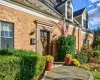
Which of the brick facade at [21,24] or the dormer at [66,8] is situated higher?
the dormer at [66,8]

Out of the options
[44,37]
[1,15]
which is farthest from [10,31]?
[44,37]

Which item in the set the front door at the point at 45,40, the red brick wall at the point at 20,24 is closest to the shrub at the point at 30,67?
the red brick wall at the point at 20,24

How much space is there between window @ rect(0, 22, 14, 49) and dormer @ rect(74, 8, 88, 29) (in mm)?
13388

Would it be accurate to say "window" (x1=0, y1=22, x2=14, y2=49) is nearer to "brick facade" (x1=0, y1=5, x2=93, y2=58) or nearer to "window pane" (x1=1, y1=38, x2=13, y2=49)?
"window pane" (x1=1, y1=38, x2=13, y2=49)

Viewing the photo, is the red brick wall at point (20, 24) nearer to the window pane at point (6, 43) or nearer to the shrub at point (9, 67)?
the window pane at point (6, 43)

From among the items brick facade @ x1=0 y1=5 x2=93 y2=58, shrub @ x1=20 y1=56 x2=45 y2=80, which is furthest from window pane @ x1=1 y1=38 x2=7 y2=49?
shrub @ x1=20 y1=56 x2=45 y2=80

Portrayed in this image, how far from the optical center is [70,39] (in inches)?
658

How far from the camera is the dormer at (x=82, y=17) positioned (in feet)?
77.3

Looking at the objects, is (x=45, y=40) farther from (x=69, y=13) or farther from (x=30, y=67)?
(x=30, y=67)

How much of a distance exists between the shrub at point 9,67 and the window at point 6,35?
4.99 metres

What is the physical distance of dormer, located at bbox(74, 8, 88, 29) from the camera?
77.3ft

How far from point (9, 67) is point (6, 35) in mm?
5711

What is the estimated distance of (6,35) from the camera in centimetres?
1173

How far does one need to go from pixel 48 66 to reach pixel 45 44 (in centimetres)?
504
